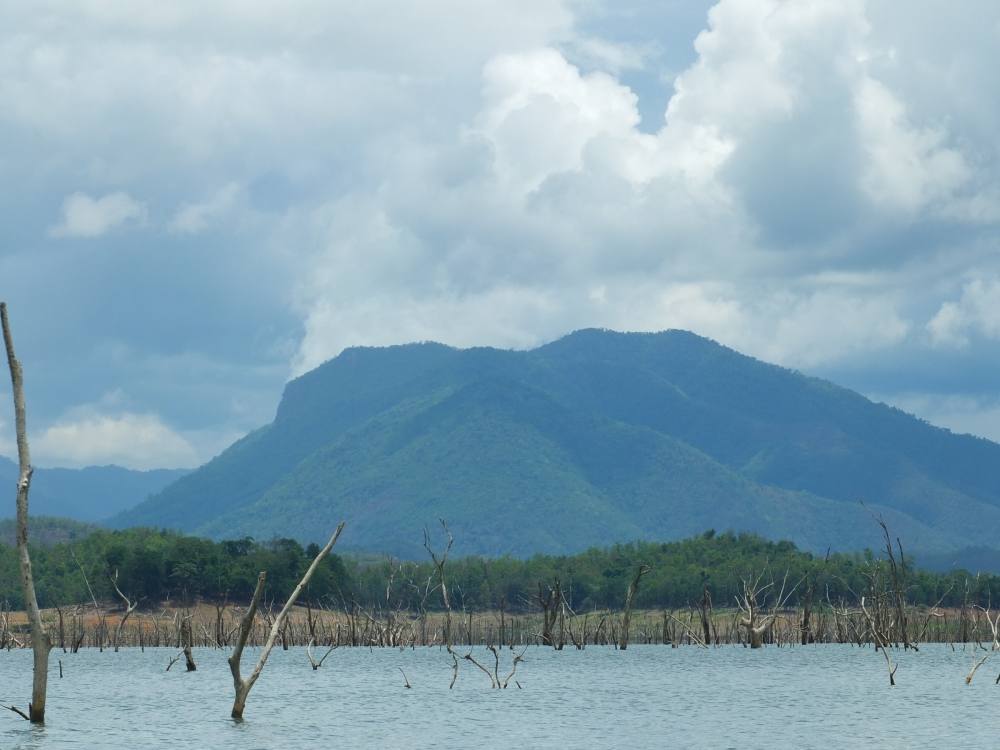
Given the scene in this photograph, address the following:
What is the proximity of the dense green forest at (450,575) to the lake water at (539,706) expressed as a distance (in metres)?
50.4

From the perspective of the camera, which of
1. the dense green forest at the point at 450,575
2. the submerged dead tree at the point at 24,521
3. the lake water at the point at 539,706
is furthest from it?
the dense green forest at the point at 450,575

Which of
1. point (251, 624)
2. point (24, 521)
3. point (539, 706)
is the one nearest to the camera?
point (24, 521)

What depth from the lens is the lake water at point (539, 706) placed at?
1649 inches

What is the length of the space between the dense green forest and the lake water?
50.4 metres

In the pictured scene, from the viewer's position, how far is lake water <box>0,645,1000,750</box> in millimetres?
41875

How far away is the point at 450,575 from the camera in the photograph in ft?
541

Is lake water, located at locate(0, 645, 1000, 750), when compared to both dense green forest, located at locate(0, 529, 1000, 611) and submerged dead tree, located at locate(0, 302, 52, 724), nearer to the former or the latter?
submerged dead tree, located at locate(0, 302, 52, 724)

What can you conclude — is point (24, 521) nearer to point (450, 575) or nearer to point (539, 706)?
point (539, 706)

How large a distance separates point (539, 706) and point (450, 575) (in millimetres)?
111794

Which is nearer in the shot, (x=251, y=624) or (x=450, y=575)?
(x=251, y=624)

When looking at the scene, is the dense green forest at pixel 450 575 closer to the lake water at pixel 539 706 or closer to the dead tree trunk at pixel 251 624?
the lake water at pixel 539 706

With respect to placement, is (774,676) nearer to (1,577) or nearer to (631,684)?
(631,684)

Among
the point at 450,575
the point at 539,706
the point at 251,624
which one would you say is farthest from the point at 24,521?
the point at 450,575

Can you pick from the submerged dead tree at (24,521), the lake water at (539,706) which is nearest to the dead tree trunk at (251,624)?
the lake water at (539,706)
